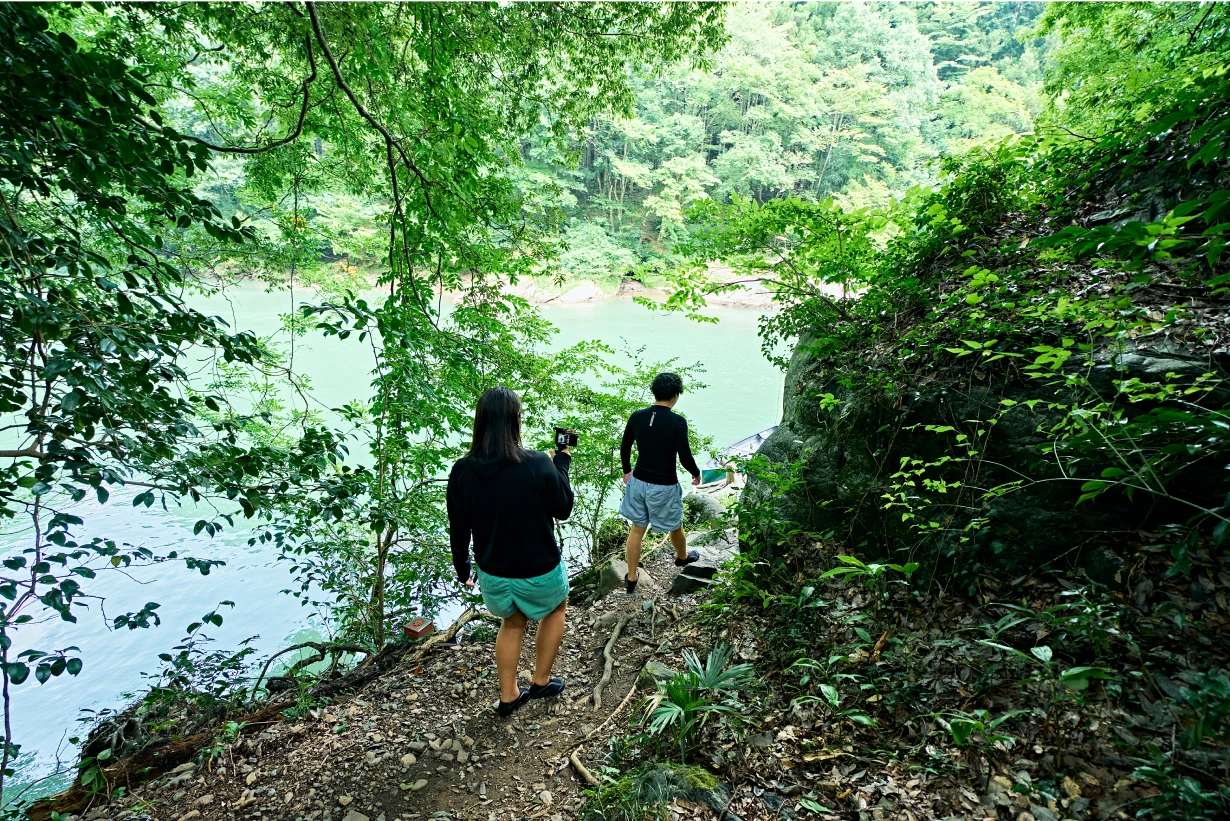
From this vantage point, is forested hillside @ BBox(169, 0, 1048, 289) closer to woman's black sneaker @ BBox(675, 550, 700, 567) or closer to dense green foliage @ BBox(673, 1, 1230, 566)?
woman's black sneaker @ BBox(675, 550, 700, 567)

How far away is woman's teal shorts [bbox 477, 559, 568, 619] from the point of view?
2.63 m

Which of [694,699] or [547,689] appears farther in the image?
[547,689]

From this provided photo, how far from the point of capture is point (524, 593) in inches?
104

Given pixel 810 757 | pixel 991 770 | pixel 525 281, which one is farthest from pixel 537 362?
pixel 525 281

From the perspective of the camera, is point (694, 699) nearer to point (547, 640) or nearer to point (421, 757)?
point (547, 640)

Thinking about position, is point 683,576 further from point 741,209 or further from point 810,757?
point 741,209

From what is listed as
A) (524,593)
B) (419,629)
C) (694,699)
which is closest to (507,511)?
(524,593)

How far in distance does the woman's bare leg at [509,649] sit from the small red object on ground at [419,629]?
1841 millimetres

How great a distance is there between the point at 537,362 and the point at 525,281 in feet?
83.0

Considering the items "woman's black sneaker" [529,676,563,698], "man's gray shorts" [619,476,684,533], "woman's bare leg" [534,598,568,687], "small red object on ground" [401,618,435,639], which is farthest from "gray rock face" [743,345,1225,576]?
"small red object on ground" [401,618,435,639]

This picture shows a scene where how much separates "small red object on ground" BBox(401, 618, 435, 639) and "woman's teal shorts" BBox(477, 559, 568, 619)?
7.06 ft

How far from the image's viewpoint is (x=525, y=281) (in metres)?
28.9

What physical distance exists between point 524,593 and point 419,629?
7.72 feet

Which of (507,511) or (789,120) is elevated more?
(789,120)
